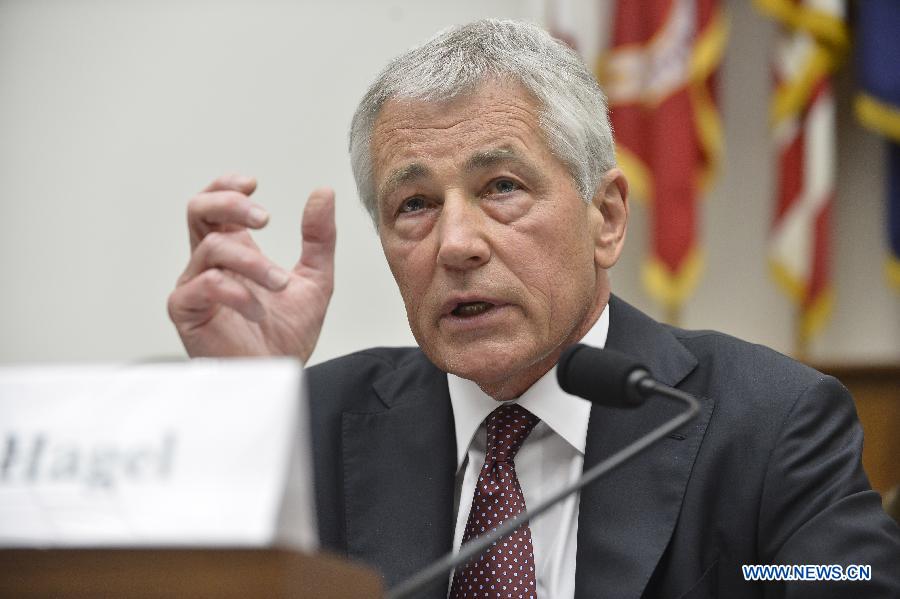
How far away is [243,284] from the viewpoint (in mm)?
2047

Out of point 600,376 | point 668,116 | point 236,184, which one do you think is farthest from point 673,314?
point 600,376

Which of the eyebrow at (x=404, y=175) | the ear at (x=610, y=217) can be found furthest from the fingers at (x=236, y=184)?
the ear at (x=610, y=217)

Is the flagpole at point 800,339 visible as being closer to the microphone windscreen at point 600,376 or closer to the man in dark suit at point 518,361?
the man in dark suit at point 518,361

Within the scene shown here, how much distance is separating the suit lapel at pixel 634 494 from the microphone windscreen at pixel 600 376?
0.29 meters

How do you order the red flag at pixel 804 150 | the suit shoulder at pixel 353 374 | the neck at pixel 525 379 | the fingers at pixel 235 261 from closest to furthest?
the fingers at pixel 235 261 → the neck at pixel 525 379 → the suit shoulder at pixel 353 374 → the red flag at pixel 804 150

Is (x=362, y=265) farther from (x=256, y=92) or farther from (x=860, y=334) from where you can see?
(x=860, y=334)

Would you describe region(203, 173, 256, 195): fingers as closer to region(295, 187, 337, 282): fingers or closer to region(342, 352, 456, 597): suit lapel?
region(295, 187, 337, 282): fingers

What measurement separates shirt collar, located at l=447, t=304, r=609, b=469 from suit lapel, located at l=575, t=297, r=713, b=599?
0.09 ft

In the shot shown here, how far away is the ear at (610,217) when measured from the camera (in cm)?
218

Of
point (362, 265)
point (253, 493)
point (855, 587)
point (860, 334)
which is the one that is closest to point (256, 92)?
point (362, 265)

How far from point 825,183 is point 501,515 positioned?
7.46ft

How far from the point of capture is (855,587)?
1.64 metres

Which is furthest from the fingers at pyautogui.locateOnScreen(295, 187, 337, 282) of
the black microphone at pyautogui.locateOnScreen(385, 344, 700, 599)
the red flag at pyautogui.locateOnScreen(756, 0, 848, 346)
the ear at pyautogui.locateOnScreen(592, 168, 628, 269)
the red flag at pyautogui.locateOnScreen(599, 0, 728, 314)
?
the red flag at pyautogui.locateOnScreen(756, 0, 848, 346)

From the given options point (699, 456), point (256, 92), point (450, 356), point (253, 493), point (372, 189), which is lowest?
point (699, 456)
